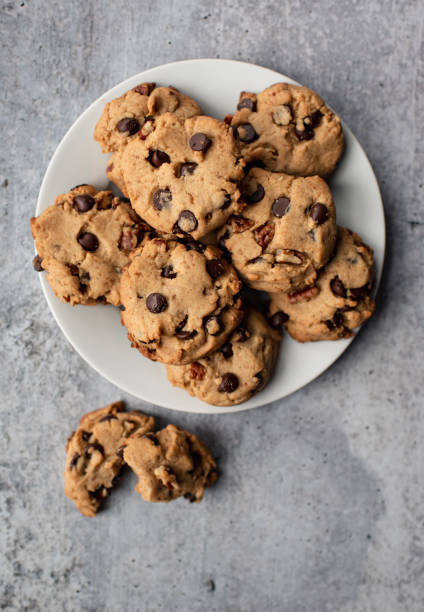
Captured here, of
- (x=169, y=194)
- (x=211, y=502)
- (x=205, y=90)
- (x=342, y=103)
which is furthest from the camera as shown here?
(x=211, y=502)

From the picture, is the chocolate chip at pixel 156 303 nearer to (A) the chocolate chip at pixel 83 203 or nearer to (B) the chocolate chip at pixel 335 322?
(A) the chocolate chip at pixel 83 203

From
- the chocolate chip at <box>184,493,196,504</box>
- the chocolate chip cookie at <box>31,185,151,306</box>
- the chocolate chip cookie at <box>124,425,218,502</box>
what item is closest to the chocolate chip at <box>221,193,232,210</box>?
the chocolate chip cookie at <box>31,185,151,306</box>

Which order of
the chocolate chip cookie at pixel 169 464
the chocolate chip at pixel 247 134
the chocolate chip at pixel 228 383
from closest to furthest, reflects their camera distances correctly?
the chocolate chip at pixel 247 134 → the chocolate chip at pixel 228 383 → the chocolate chip cookie at pixel 169 464

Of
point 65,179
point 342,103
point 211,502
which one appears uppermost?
point 342,103

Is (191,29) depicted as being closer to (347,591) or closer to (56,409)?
(56,409)

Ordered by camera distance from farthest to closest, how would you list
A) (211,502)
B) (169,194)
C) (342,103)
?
1. (211,502)
2. (342,103)
3. (169,194)

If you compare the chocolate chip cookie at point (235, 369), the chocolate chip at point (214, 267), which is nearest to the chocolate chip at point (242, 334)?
the chocolate chip cookie at point (235, 369)

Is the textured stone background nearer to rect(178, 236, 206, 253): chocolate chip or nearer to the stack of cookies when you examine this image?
the stack of cookies

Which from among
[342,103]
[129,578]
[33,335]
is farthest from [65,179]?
[129,578]
